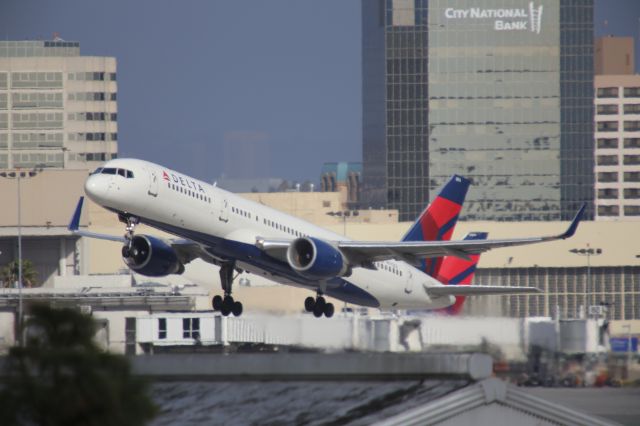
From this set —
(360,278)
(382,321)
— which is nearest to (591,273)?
(360,278)

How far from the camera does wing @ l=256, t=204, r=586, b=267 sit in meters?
60.5

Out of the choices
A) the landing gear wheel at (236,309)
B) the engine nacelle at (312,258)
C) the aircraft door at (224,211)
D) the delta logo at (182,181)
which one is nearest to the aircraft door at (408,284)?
the engine nacelle at (312,258)

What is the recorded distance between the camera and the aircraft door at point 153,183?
185 ft

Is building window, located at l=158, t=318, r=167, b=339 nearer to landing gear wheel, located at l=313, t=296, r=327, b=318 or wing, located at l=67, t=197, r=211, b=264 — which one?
wing, located at l=67, t=197, r=211, b=264

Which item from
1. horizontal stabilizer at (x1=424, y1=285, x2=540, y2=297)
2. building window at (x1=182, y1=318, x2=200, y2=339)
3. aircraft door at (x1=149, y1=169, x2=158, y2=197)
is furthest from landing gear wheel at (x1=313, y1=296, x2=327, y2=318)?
aircraft door at (x1=149, y1=169, x2=158, y2=197)

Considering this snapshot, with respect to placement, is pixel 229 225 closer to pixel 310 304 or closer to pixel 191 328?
pixel 310 304

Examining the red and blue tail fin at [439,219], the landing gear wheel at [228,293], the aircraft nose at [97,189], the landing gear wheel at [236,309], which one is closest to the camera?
the aircraft nose at [97,189]

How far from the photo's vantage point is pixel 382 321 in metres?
46.7

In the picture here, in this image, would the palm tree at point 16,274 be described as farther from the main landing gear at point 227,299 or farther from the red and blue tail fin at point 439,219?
the main landing gear at point 227,299

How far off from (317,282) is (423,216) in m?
14.5

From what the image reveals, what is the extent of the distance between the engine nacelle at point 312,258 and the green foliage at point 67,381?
3392 centimetres

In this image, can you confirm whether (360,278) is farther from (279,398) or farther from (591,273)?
(591,273)

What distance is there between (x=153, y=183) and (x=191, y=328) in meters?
11.6

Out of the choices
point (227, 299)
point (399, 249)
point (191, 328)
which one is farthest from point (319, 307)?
point (191, 328)
